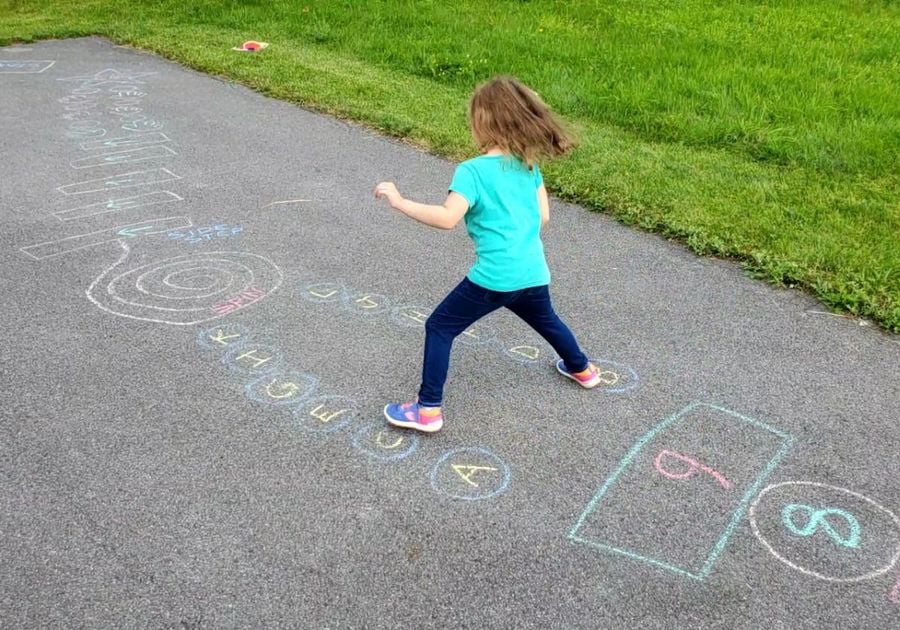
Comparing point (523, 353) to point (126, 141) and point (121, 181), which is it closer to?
point (121, 181)

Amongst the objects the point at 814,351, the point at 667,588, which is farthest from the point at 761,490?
the point at 814,351

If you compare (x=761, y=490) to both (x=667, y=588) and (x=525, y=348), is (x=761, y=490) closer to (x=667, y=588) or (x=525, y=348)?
(x=667, y=588)

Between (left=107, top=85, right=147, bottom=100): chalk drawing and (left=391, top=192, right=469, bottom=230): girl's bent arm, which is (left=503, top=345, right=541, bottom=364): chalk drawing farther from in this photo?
(left=107, top=85, right=147, bottom=100): chalk drawing

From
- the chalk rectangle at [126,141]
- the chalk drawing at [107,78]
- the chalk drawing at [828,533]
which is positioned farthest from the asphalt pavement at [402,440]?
the chalk drawing at [107,78]

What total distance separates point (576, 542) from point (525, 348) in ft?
4.23

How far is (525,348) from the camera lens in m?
3.66

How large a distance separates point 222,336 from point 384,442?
116 centimetres

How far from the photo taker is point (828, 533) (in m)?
2.55

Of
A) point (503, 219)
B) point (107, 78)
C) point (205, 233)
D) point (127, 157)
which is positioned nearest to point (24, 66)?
point (107, 78)

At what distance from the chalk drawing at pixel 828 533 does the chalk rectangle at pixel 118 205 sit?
169 inches

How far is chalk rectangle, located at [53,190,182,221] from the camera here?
201 inches

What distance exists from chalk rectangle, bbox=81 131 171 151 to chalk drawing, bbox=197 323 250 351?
3.41 metres

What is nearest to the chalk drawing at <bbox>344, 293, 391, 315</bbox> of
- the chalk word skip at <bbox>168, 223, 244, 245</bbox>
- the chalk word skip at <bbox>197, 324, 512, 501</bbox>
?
the chalk word skip at <bbox>197, 324, 512, 501</bbox>

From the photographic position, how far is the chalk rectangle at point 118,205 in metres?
5.10
